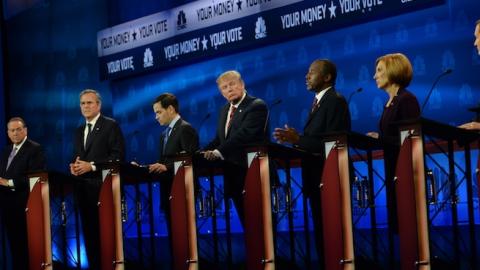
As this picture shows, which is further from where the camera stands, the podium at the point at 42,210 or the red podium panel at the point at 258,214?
the podium at the point at 42,210

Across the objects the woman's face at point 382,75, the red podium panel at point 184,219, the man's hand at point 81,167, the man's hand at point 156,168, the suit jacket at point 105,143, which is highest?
the woman's face at point 382,75

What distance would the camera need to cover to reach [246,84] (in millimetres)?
9227

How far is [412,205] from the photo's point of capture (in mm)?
5051

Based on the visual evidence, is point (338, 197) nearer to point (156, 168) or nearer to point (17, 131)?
point (156, 168)

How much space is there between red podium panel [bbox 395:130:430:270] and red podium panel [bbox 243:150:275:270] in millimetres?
1097

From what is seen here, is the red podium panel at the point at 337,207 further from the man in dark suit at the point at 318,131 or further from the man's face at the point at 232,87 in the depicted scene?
the man's face at the point at 232,87

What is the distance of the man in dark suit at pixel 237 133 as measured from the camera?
21.9ft

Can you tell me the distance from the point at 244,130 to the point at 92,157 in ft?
5.02

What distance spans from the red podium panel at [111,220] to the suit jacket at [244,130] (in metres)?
0.87

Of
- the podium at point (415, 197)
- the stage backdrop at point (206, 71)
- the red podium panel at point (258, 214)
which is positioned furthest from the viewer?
the stage backdrop at point (206, 71)

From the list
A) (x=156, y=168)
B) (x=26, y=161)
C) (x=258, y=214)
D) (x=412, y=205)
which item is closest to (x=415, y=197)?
(x=412, y=205)

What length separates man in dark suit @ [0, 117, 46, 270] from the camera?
798 cm

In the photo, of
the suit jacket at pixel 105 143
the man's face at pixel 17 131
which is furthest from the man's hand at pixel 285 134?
the man's face at pixel 17 131

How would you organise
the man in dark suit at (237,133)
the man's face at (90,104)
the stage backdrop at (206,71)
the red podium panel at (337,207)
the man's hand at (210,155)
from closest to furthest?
the red podium panel at (337,207)
the man's hand at (210,155)
the man in dark suit at (237,133)
the stage backdrop at (206,71)
the man's face at (90,104)
